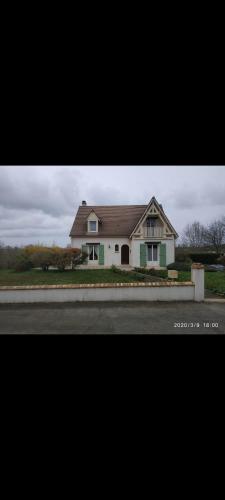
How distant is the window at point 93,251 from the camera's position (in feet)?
48.2

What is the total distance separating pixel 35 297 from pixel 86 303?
1.53 meters

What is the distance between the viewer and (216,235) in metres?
29.8

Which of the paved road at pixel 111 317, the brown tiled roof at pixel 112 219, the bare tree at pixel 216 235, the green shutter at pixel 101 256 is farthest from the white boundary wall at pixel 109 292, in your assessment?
the bare tree at pixel 216 235

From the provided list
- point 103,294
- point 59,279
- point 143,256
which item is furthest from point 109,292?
point 143,256

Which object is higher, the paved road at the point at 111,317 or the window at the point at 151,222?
the window at the point at 151,222

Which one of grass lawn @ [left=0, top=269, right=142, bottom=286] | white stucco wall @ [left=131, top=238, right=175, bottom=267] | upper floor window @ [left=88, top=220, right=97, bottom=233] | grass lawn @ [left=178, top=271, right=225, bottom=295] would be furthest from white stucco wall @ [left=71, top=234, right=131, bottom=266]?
grass lawn @ [left=178, top=271, right=225, bottom=295]

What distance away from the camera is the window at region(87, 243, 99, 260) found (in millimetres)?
14703

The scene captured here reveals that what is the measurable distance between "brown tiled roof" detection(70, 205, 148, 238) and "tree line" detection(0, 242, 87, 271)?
306cm

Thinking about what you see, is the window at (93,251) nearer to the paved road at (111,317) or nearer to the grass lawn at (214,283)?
the grass lawn at (214,283)

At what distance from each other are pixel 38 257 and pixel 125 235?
6271 millimetres

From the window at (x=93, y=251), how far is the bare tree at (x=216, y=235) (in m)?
20.0

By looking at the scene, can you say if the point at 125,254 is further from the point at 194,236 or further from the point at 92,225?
the point at 194,236
